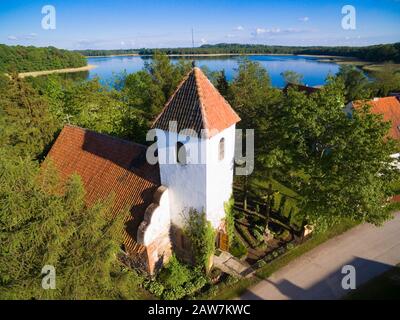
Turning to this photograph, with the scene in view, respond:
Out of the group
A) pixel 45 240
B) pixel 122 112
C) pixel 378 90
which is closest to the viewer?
pixel 45 240

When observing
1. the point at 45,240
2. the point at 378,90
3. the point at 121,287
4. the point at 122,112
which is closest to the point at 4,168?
the point at 45,240

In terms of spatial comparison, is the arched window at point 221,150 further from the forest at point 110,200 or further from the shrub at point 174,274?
the shrub at point 174,274

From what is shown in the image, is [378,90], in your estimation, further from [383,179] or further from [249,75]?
[383,179]

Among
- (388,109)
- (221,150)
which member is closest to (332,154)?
(221,150)

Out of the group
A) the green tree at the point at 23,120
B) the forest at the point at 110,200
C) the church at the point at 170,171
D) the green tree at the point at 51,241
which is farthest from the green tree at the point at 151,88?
the green tree at the point at 51,241

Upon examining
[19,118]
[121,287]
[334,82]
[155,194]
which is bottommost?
[121,287]

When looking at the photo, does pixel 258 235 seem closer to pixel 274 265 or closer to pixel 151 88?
pixel 274 265

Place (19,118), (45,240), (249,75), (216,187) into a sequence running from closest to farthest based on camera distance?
(45,240) < (216,187) < (19,118) < (249,75)

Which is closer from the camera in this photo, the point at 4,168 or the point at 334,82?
the point at 4,168
